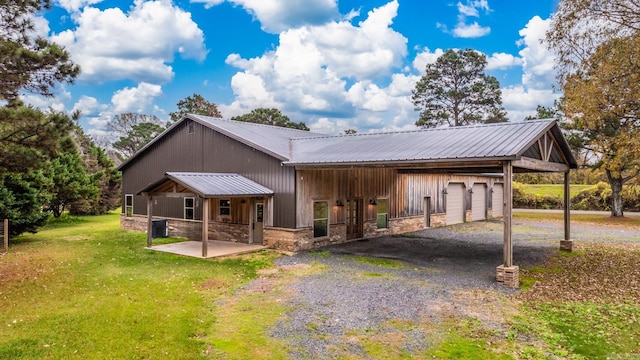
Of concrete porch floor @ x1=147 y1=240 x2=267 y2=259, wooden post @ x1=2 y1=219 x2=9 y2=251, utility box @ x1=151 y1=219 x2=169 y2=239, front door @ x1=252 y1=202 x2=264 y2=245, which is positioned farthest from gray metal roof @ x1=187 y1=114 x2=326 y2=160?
wooden post @ x1=2 y1=219 x2=9 y2=251

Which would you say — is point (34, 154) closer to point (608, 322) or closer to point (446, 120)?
point (608, 322)

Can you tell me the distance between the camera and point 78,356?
5.55 meters

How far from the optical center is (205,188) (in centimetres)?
1294

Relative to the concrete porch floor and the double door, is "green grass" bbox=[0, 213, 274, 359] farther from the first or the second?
the double door

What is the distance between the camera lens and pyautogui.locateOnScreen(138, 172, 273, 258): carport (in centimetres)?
1275

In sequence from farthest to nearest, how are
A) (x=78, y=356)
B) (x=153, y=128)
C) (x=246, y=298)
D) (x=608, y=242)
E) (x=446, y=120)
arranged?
(x=153, y=128) → (x=446, y=120) → (x=608, y=242) → (x=246, y=298) → (x=78, y=356)

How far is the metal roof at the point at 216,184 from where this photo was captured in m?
12.8

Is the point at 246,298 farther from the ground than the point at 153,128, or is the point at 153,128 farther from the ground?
the point at 153,128

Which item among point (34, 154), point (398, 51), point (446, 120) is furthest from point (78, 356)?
point (446, 120)

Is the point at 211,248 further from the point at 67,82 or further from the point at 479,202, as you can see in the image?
the point at 479,202

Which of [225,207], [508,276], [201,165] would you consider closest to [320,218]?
[225,207]

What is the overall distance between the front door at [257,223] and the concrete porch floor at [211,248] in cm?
36

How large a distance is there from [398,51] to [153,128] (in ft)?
122

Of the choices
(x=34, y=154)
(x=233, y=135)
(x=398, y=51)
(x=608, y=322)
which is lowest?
(x=608, y=322)
